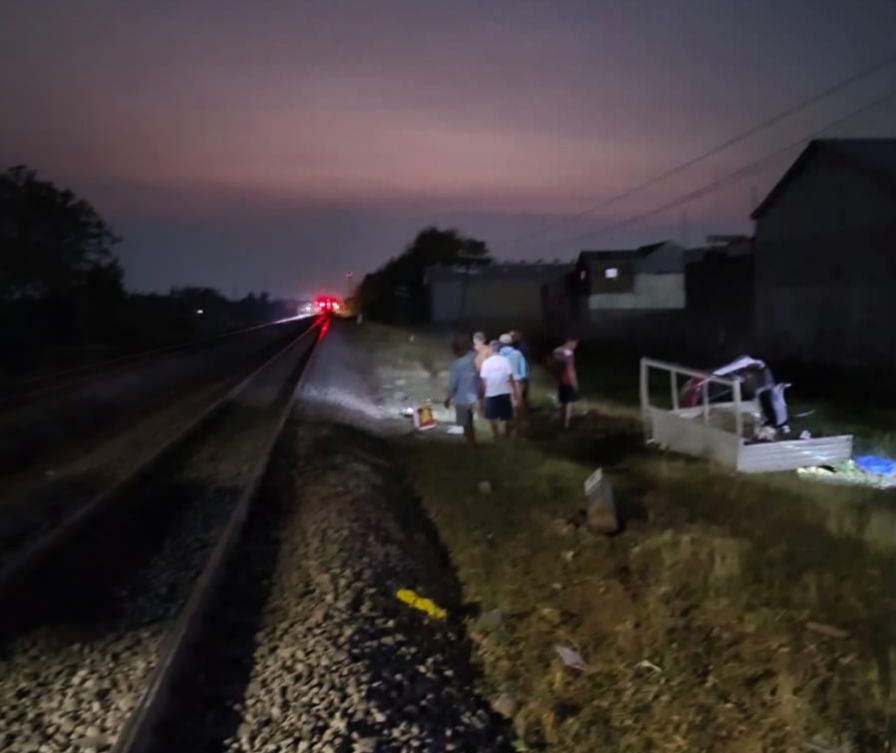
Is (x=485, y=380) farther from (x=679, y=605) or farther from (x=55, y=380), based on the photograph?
(x=55, y=380)

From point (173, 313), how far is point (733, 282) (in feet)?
141

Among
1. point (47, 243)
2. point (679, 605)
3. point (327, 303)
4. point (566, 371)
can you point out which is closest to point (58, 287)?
point (47, 243)

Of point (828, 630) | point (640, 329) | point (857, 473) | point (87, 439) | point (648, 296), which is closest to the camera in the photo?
point (828, 630)

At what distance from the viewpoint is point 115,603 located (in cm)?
739

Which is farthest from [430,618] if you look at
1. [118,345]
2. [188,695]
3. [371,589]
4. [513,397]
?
[118,345]

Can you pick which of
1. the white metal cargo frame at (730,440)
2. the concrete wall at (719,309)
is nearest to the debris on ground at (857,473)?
the white metal cargo frame at (730,440)

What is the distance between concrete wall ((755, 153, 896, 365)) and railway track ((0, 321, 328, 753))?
18.6 meters

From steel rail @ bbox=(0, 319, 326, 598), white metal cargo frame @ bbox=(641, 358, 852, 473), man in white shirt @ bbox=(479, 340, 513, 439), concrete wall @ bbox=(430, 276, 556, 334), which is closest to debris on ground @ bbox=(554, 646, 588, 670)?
steel rail @ bbox=(0, 319, 326, 598)

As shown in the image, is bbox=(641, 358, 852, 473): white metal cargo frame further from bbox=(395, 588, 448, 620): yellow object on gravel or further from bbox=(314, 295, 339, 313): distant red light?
bbox=(314, 295, 339, 313): distant red light

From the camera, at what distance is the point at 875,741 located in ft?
18.5

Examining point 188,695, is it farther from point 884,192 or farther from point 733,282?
point 733,282

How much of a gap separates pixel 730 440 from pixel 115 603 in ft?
27.8

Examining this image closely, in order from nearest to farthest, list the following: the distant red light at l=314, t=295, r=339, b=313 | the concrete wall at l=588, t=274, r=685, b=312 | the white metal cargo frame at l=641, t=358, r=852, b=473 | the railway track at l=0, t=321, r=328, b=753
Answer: the railway track at l=0, t=321, r=328, b=753 < the white metal cargo frame at l=641, t=358, r=852, b=473 < the concrete wall at l=588, t=274, r=685, b=312 < the distant red light at l=314, t=295, r=339, b=313

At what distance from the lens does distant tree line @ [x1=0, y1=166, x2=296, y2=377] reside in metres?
40.9
